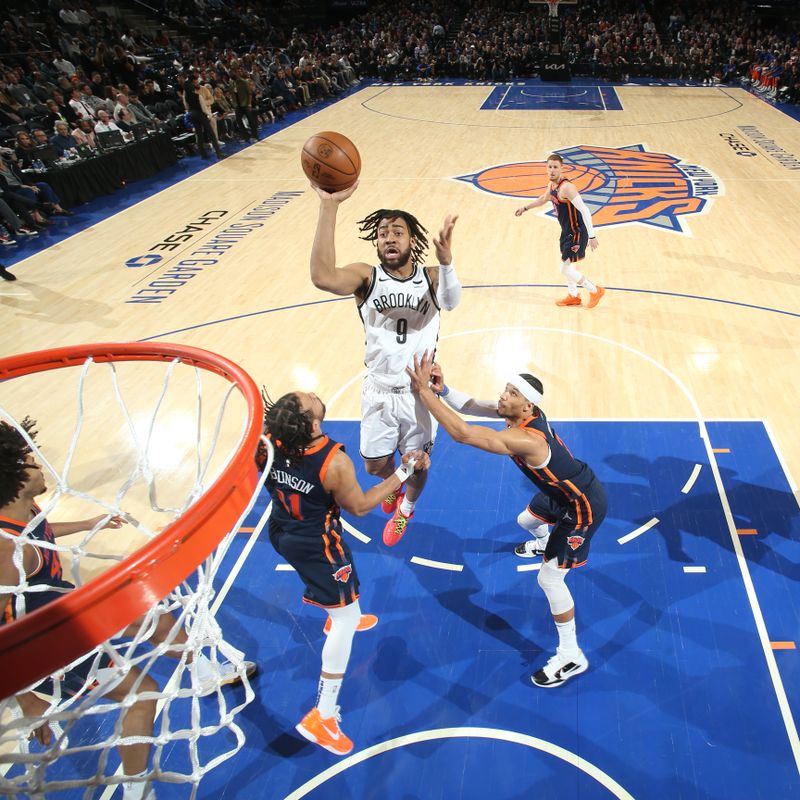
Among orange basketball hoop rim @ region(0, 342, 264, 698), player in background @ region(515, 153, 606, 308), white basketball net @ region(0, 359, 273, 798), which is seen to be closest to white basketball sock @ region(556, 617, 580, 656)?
white basketball net @ region(0, 359, 273, 798)

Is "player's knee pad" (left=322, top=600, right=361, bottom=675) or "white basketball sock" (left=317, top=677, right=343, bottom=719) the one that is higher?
"player's knee pad" (left=322, top=600, right=361, bottom=675)

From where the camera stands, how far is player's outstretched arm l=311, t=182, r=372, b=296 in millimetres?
3375

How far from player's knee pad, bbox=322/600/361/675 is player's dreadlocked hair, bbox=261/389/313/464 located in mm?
824

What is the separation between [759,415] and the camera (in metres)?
5.65

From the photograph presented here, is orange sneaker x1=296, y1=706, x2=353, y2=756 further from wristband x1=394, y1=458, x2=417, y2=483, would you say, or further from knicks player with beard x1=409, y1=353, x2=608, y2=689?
wristband x1=394, y1=458, x2=417, y2=483

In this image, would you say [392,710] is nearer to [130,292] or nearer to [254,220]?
[130,292]

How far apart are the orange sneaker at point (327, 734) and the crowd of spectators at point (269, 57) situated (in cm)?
1032

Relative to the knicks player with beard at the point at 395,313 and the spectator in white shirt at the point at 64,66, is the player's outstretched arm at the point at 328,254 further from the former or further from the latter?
the spectator in white shirt at the point at 64,66

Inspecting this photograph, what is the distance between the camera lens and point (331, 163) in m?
4.02

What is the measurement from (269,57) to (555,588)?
22.7 m

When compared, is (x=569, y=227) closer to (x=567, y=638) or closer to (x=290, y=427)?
(x=567, y=638)

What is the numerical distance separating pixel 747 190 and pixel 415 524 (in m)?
9.96

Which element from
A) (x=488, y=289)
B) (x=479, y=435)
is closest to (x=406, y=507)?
(x=479, y=435)

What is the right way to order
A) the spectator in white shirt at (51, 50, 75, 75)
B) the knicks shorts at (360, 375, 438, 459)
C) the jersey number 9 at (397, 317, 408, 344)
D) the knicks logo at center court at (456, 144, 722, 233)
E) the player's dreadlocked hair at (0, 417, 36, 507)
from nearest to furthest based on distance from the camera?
1. the player's dreadlocked hair at (0, 417, 36, 507)
2. the jersey number 9 at (397, 317, 408, 344)
3. the knicks shorts at (360, 375, 438, 459)
4. the knicks logo at center court at (456, 144, 722, 233)
5. the spectator in white shirt at (51, 50, 75, 75)
